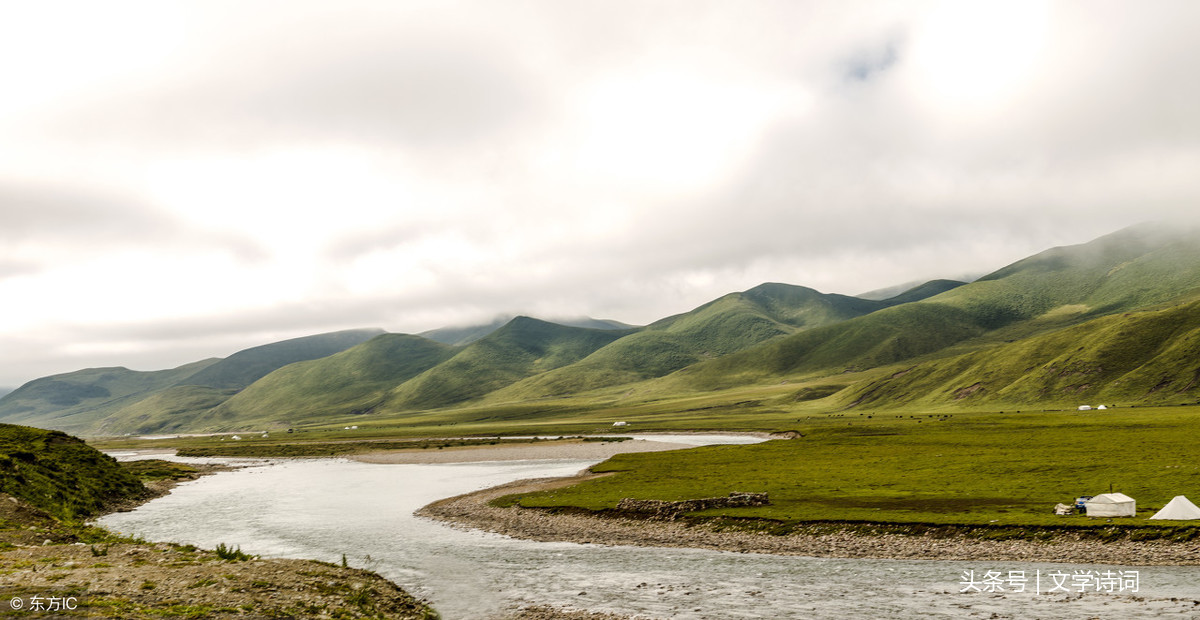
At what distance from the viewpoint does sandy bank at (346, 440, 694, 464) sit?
14375cm

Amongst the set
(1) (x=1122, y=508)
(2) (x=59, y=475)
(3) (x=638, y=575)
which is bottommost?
(3) (x=638, y=575)

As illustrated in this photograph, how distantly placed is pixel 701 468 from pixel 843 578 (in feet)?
187

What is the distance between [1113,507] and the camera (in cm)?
4594

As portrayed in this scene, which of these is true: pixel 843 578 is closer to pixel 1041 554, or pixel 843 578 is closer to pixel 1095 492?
pixel 1041 554

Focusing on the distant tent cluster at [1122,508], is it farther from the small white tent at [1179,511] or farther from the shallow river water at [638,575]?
the shallow river water at [638,575]

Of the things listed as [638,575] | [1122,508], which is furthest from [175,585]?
[1122,508]

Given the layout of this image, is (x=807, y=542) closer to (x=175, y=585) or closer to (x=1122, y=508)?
(x=1122, y=508)

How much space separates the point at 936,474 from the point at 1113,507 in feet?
91.6

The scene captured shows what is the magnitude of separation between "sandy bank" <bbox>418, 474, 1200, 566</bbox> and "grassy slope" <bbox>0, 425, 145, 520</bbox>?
39157 mm

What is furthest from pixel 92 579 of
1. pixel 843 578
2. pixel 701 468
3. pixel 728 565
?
pixel 701 468

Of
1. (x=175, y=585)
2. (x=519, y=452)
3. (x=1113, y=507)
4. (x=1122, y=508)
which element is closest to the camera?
(x=175, y=585)

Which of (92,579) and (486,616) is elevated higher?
(92,579)

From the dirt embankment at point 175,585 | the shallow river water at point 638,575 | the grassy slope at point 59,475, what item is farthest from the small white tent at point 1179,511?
the grassy slope at point 59,475

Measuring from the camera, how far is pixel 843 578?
127ft
